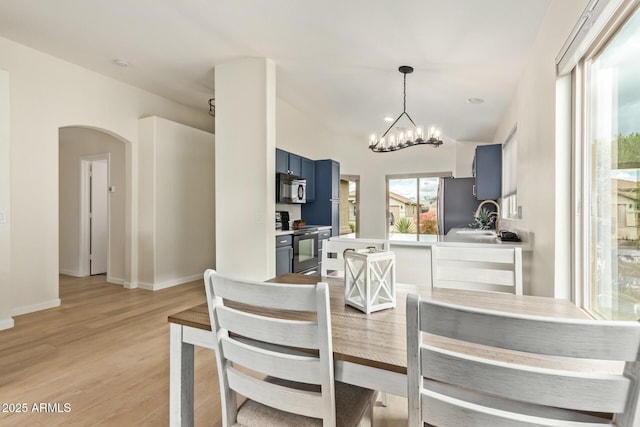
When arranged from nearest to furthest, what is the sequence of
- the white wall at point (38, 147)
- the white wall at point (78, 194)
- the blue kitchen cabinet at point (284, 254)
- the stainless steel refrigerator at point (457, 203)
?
the white wall at point (38, 147) → the blue kitchen cabinet at point (284, 254) → the white wall at point (78, 194) → the stainless steel refrigerator at point (457, 203)

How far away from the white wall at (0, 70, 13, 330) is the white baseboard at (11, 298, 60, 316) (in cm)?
34

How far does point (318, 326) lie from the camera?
0.87m

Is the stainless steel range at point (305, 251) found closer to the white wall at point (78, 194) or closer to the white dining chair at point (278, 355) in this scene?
the white wall at point (78, 194)

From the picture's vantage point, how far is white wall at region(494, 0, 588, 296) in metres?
1.95

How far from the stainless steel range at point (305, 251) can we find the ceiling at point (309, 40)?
200 centimetres

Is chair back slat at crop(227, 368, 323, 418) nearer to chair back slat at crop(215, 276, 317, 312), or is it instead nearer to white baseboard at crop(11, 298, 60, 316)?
chair back slat at crop(215, 276, 317, 312)

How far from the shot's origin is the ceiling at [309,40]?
2.58m

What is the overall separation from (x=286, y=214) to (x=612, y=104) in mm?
4094

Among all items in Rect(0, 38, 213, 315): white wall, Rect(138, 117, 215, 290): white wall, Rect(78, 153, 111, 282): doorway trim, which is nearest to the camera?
Rect(0, 38, 213, 315): white wall

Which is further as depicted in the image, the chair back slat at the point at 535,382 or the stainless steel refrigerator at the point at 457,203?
the stainless steel refrigerator at the point at 457,203

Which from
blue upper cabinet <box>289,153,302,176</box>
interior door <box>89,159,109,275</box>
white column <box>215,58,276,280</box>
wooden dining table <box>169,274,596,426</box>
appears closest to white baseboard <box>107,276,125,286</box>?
interior door <box>89,159,109,275</box>

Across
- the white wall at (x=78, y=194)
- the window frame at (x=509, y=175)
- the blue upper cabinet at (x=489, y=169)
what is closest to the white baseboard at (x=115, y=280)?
the white wall at (x=78, y=194)

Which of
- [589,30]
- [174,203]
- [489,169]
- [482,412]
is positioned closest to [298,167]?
[174,203]

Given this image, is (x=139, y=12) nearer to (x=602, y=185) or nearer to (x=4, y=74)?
(x=4, y=74)
